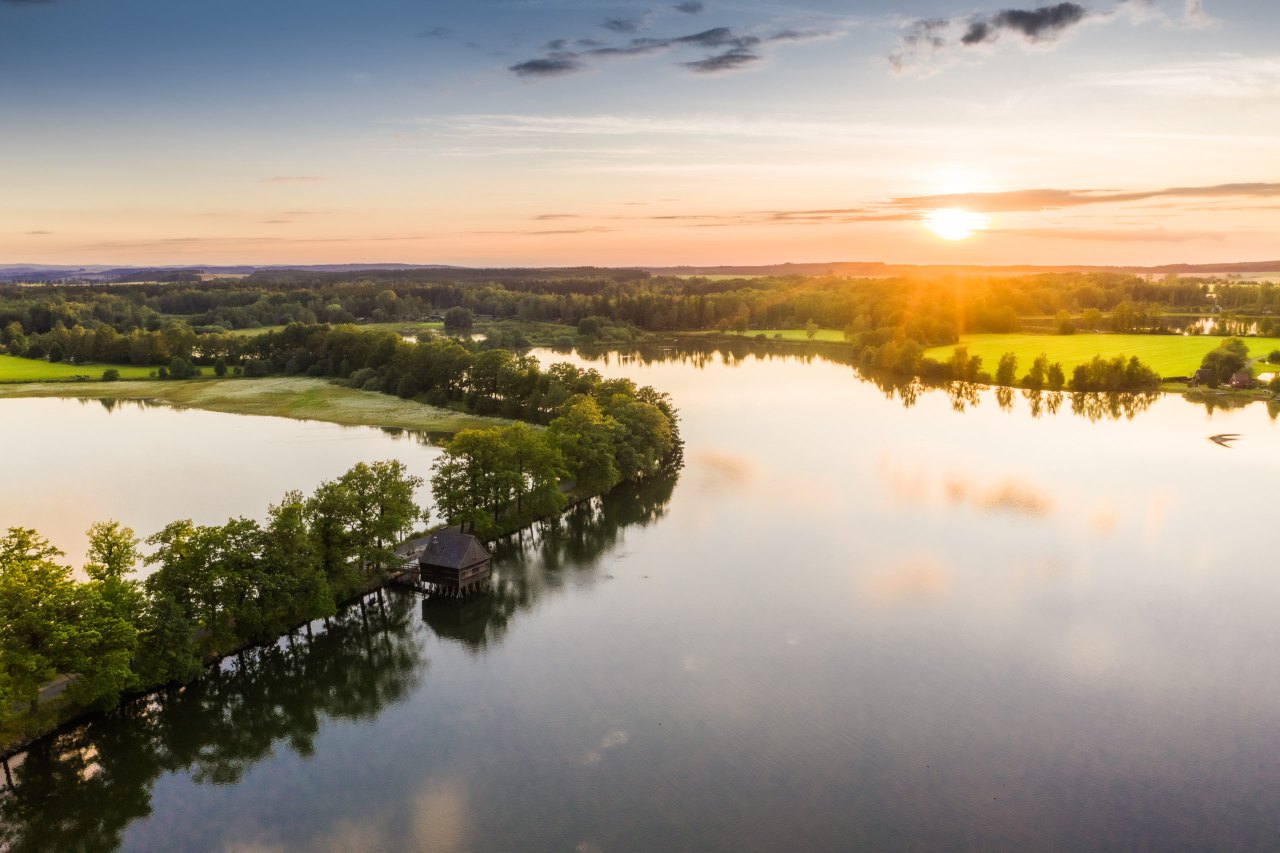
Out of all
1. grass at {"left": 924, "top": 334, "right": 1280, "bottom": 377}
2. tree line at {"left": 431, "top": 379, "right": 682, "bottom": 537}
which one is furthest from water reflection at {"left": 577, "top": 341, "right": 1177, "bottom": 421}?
tree line at {"left": 431, "top": 379, "right": 682, "bottom": 537}

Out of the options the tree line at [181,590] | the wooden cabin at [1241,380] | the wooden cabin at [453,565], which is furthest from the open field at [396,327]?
the wooden cabin at [1241,380]

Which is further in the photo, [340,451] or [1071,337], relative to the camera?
[1071,337]

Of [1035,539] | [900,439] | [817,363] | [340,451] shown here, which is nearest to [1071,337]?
[817,363]

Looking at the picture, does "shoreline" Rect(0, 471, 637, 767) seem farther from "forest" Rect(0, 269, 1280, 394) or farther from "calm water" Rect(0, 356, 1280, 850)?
"forest" Rect(0, 269, 1280, 394)

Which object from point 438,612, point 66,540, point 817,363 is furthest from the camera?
point 817,363

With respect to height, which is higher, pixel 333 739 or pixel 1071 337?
pixel 1071 337

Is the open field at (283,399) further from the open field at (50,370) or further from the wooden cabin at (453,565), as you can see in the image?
→ the wooden cabin at (453,565)

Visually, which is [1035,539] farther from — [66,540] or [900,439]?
[66,540]

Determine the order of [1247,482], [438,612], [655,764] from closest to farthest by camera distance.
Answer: [655,764] < [438,612] < [1247,482]
